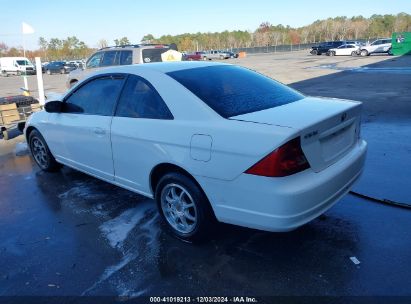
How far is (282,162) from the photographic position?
8.96 feet

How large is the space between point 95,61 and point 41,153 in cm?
835

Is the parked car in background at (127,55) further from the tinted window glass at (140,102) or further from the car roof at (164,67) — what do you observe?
the tinted window glass at (140,102)

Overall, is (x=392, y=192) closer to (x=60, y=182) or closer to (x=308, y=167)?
(x=308, y=167)

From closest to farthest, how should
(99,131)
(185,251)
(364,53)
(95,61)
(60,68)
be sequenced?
(185,251)
(99,131)
(95,61)
(60,68)
(364,53)

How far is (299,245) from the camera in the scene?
11.2 feet

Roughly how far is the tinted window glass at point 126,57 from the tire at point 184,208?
31.0ft

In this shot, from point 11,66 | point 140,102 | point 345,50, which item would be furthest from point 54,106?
point 345,50

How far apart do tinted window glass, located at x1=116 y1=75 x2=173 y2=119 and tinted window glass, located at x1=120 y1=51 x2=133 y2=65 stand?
8.73m

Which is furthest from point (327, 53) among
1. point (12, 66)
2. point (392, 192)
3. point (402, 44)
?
point (392, 192)

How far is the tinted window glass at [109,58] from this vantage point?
12.7m

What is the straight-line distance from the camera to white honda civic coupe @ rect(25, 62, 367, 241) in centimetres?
280

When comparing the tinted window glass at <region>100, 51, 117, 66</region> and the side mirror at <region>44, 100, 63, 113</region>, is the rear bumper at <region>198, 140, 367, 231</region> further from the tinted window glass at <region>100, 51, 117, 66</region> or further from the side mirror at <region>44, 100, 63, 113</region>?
the tinted window glass at <region>100, 51, 117, 66</region>

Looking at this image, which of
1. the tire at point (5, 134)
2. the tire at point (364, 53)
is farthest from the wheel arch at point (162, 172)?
the tire at point (364, 53)

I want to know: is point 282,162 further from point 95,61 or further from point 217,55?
point 217,55
